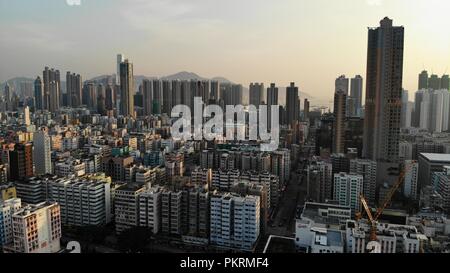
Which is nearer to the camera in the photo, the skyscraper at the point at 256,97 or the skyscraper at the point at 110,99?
the skyscraper at the point at 256,97

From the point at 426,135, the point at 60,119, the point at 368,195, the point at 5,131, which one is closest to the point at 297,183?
the point at 368,195

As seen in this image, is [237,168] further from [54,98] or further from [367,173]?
[54,98]

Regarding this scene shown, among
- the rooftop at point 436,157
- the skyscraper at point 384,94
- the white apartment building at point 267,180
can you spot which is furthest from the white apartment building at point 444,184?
the white apartment building at point 267,180

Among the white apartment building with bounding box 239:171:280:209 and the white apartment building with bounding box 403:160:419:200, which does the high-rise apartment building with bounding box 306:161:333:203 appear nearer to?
the white apartment building with bounding box 239:171:280:209

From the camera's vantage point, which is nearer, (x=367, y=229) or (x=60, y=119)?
(x=367, y=229)

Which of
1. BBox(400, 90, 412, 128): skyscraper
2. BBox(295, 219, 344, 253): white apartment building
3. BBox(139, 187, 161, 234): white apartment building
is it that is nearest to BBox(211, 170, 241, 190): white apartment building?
BBox(139, 187, 161, 234): white apartment building

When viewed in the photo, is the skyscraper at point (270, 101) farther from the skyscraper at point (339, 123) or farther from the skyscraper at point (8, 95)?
the skyscraper at point (8, 95)
